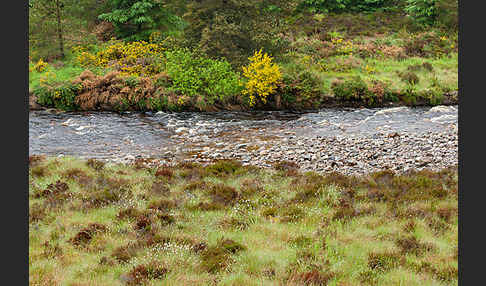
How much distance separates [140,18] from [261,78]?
12251 millimetres

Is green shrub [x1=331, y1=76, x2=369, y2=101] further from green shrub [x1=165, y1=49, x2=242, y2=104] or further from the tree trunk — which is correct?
the tree trunk

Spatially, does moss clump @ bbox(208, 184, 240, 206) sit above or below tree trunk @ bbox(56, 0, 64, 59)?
below

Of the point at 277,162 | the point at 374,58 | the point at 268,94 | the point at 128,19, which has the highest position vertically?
the point at 128,19

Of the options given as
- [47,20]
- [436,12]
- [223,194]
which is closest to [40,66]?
[47,20]

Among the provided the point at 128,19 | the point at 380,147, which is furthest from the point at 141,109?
the point at 380,147

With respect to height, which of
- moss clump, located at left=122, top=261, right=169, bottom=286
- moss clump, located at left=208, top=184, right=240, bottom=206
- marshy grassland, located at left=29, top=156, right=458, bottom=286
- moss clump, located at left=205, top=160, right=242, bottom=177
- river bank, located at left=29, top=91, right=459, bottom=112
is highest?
river bank, located at left=29, top=91, right=459, bottom=112

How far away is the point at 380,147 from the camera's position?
1517 centimetres

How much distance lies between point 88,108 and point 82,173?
40.9ft

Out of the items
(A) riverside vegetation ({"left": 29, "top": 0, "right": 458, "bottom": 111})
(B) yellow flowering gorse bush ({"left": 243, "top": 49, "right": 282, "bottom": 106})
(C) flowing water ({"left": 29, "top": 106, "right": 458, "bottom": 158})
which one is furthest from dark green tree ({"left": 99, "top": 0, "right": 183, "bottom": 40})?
(B) yellow flowering gorse bush ({"left": 243, "top": 49, "right": 282, "bottom": 106})

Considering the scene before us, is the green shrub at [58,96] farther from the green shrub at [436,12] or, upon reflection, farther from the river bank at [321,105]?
the green shrub at [436,12]

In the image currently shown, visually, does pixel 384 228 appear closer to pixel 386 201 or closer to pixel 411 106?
pixel 386 201

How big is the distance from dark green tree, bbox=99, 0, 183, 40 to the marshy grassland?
768 inches

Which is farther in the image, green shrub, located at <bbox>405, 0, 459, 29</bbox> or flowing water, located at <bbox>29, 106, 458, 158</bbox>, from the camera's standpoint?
green shrub, located at <bbox>405, 0, 459, 29</bbox>

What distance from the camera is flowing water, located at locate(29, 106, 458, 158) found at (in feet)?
55.9
